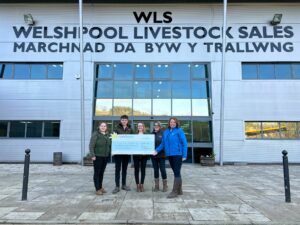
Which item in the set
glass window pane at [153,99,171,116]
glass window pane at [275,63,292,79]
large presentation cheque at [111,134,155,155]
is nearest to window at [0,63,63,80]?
glass window pane at [153,99,171,116]

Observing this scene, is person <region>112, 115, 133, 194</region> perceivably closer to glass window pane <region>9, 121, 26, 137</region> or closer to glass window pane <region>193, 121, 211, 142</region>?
glass window pane <region>193, 121, 211, 142</region>

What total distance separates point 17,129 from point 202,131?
1032 cm

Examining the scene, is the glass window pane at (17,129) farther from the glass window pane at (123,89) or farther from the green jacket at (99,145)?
the green jacket at (99,145)

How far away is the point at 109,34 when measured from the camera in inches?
659

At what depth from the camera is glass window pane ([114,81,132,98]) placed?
52.9ft

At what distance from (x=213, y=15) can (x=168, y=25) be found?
271 centimetres

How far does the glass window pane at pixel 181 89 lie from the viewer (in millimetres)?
16023

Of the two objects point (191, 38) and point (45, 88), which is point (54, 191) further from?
point (191, 38)

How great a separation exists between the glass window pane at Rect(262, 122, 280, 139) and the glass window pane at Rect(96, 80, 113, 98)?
8.71 metres

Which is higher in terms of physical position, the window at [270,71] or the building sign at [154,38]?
the building sign at [154,38]

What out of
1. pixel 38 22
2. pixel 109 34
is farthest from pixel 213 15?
pixel 38 22

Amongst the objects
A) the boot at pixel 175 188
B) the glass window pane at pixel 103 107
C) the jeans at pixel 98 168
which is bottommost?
the boot at pixel 175 188

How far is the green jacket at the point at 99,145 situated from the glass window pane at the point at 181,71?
384 inches

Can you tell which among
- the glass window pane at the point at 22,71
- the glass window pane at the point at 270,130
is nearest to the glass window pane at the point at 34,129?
the glass window pane at the point at 22,71
